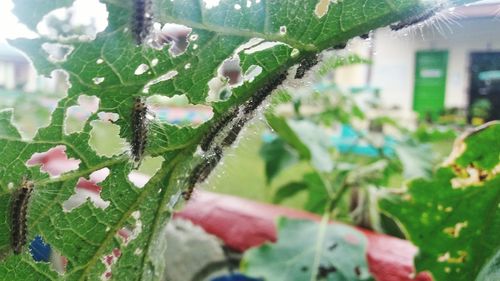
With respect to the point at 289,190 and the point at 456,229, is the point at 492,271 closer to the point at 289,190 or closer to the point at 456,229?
the point at 456,229

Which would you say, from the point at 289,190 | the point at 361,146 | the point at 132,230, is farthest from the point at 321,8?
the point at 361,146

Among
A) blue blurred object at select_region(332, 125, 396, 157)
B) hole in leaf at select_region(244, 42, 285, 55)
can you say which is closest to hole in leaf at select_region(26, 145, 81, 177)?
hole in leaf at select_region(244, 42, 285, 55)

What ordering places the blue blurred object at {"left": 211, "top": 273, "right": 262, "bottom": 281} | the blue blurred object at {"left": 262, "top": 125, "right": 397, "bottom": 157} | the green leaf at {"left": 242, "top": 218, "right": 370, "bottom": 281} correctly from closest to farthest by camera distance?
the green leaf at {"left": 242, "top": 218, "right": 370, "bottom": 281} → the blue blurred object at {"left": 211, "top": 273, "right": 262, "bottom": 281} → the blue blurred object at {"left": 262, "top": 125, "right": 397, "bottom": 157}

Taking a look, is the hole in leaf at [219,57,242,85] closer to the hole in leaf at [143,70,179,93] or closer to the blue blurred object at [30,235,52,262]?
the hole in leaf at [143,70,179,93]

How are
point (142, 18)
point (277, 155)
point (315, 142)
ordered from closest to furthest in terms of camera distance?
point (142, 18) < point (315, 142) < point (277, 155)

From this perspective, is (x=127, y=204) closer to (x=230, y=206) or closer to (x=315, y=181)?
(x=230, y=206)
